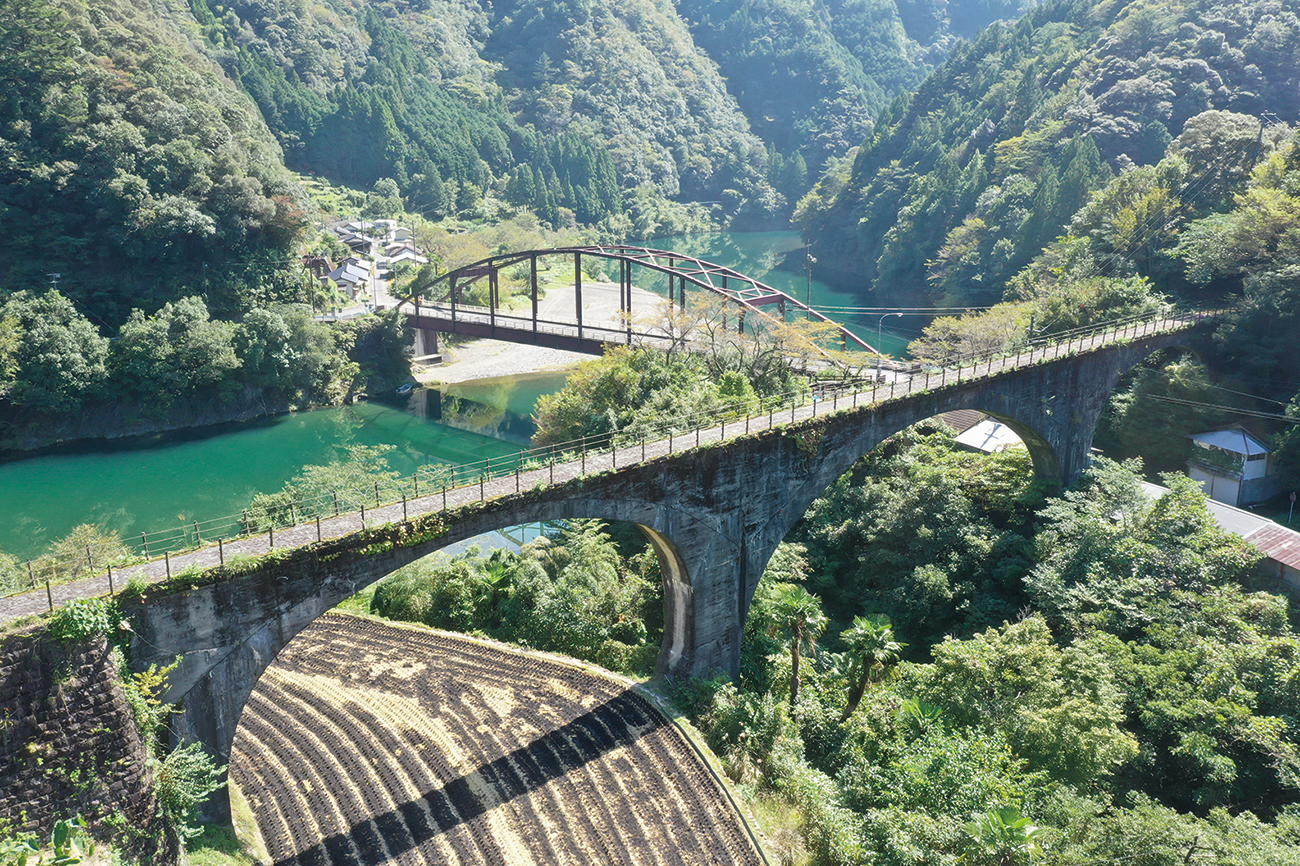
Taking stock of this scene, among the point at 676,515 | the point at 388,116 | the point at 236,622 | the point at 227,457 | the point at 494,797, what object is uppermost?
the point at 388,116

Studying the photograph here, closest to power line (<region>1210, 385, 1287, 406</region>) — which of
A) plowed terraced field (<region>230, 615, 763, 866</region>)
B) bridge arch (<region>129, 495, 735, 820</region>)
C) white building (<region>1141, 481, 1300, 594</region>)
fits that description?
white building (<region>1141, 481, 1300, 594</region>)

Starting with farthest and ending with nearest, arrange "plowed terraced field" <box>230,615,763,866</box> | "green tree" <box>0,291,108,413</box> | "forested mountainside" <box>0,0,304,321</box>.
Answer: "forested mountainside" <box>0,0,304,321</box>, "green tree" <box>0,291,108,413</box>, "plowed terraced field" <box>230,615,763,866</box>

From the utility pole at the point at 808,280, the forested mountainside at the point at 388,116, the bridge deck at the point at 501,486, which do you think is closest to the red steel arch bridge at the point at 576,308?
the utility pole at the point at 808,280

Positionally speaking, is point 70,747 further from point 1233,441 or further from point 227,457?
point 1233,441

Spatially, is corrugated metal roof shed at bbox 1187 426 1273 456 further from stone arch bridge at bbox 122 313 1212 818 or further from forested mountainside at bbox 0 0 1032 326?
forested mountainside at bbox 0 0 1032 326

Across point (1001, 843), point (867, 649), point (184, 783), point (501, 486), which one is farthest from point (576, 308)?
point (1001, 843)

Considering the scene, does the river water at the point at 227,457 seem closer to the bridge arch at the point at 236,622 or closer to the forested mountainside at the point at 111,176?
the forested mountainside at the point at 111,176
